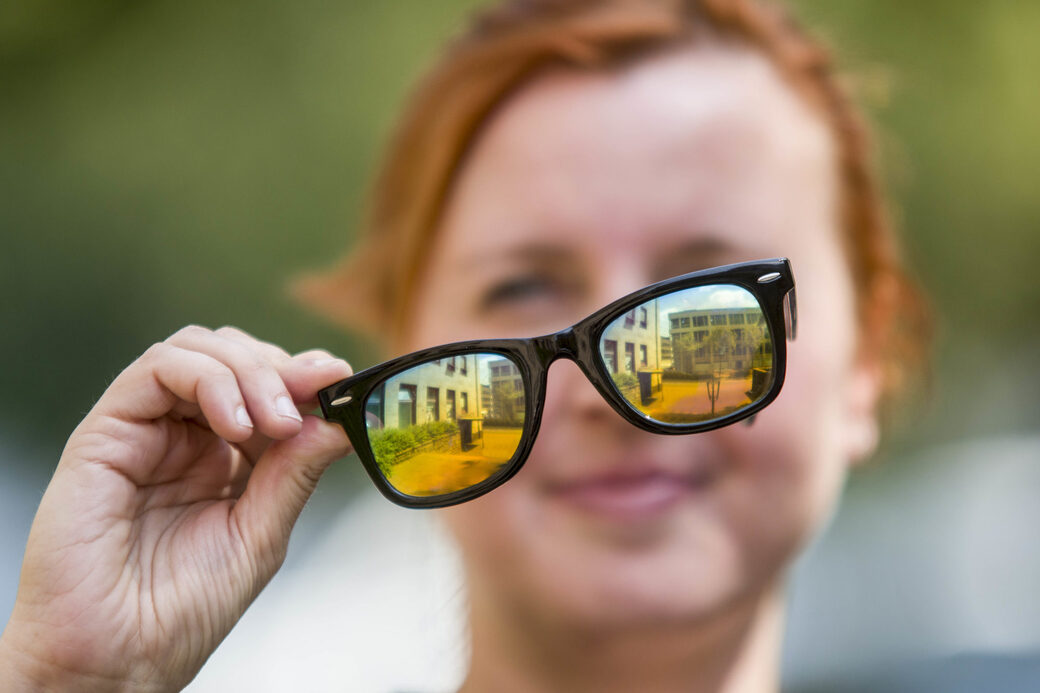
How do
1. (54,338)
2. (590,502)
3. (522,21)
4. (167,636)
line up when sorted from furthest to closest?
(54,338) → (522,21) → (590,502) → (167,636)

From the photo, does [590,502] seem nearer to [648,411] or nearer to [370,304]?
[648,411]

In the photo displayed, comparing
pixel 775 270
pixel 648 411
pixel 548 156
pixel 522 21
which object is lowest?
pixel 648 411

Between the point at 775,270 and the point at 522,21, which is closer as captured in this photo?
the point at 775,270

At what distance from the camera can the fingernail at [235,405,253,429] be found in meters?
0.60

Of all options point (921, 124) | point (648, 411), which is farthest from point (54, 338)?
point (921, 124)

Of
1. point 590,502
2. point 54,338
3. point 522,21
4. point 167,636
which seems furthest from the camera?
point 54,338

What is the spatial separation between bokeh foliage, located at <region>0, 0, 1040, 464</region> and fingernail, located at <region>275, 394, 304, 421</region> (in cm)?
61

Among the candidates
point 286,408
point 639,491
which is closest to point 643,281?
point 639,491

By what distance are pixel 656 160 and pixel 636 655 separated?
75 centimetres

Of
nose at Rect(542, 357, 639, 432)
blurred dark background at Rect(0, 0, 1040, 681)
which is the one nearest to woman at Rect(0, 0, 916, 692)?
nose at Rect(542, 357, 639, 432)

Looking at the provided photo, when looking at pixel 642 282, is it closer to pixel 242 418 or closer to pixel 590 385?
pixel 590 385

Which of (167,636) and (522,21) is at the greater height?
(522,21)

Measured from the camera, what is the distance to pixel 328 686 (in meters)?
1.17

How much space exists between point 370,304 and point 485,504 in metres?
0.41
